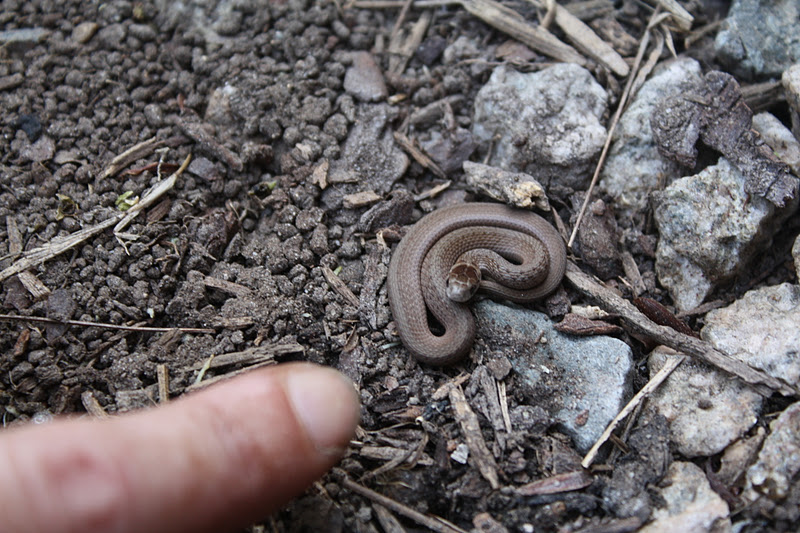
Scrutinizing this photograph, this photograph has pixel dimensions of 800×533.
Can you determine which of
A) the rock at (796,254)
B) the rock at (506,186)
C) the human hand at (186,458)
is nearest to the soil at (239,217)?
the rock at (506,186)

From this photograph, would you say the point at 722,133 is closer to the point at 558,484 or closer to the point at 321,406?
the point at 558,484

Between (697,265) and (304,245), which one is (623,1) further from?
(304,245)

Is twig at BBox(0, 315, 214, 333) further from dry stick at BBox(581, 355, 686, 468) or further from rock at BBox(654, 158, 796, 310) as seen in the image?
rock at BBox(654, 158, 796, 310)

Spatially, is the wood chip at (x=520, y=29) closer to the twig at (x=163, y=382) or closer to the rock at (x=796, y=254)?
the rock at (x=796, y=254)

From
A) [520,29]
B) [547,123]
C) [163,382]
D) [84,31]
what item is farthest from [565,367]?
[84,31]

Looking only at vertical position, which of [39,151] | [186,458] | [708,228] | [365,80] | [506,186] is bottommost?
[39,151]

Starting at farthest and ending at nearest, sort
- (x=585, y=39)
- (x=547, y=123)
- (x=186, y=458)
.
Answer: (x=585, y=39) < (x=547, y=123) < (x=186, y=458)
